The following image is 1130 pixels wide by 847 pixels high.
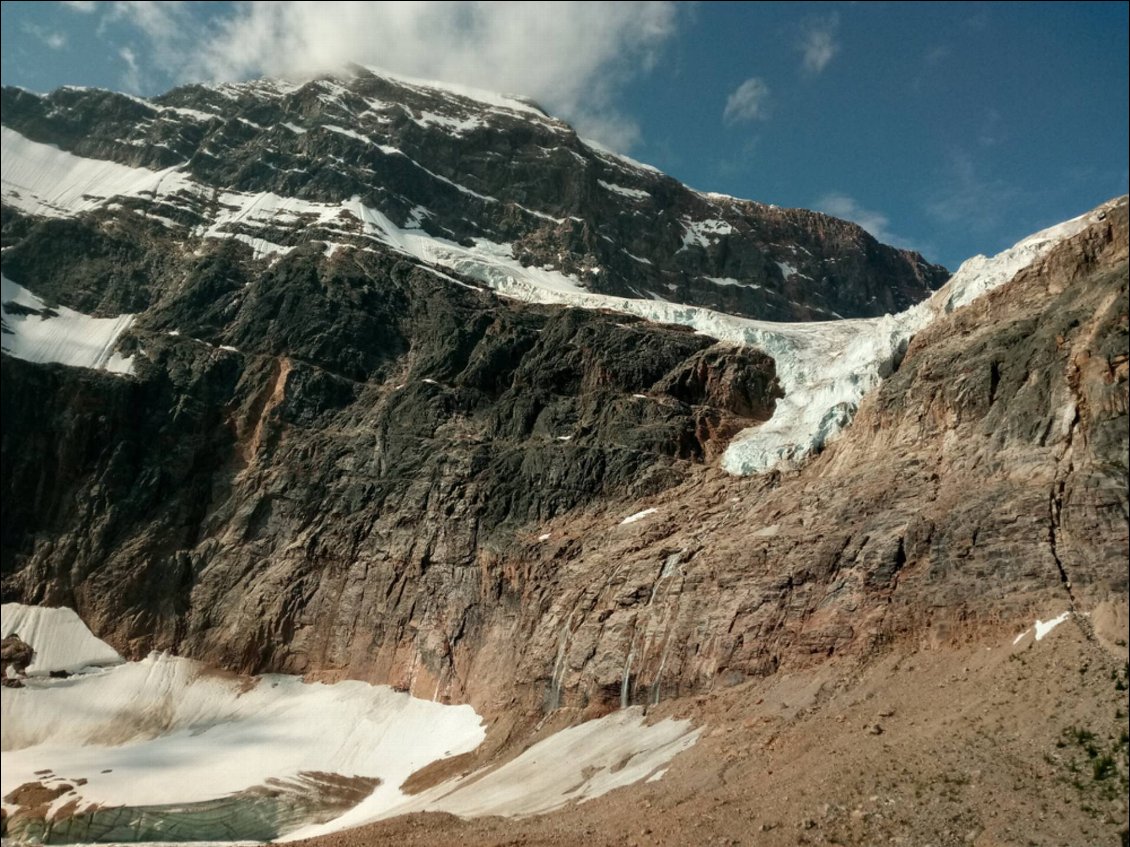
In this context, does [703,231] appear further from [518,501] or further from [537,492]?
[518,501]

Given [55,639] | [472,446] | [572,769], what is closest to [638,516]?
[472,446]

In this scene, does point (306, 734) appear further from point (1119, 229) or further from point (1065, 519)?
point (1119, 229)

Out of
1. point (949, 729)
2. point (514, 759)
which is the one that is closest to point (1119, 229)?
point (949, 729)

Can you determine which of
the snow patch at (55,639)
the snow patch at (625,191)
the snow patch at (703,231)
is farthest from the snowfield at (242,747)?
the snow patch at (625,191)

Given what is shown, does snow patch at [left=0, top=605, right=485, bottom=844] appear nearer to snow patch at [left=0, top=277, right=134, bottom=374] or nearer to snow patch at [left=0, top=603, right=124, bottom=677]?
snow patch at [left=0, top=603, right=124, bottom=677]

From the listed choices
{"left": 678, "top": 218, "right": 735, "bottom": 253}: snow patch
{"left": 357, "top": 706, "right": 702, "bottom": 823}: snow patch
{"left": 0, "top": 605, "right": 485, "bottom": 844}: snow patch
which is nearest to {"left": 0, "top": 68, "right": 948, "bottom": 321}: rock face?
{"left": 678, "top": 218, "right": 735, "bottom": 253}: snow patch
